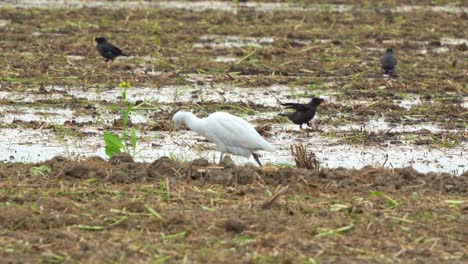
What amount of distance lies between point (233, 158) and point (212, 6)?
15.4 metres

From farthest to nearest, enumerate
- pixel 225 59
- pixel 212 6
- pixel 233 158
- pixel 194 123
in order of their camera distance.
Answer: pixel 212 6 → pixel 225 59 → pixel 233 158 → pixel 194 123

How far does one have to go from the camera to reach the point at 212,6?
2720cm

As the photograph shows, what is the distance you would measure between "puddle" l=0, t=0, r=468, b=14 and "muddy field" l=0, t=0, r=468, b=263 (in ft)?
4.68

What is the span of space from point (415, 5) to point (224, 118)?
59.9 feet

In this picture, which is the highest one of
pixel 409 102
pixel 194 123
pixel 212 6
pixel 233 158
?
pixel 212 6

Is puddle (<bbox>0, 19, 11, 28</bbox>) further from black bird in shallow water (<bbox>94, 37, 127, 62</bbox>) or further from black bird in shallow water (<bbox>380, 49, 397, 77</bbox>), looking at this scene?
black bird in shallow water (<bbox>380, 49, 397, 77</bbox>)

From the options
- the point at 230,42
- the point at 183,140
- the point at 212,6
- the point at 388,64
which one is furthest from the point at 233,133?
the point at 212,6

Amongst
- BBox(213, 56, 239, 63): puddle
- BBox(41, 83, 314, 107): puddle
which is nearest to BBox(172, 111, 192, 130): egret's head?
BBox(41, 83, 314, 107): puddle

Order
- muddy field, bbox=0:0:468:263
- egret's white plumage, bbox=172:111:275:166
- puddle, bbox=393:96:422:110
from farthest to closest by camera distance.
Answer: puddle, bbox=393:96:422:110 < egret's white plumage, bbox=172:111:275:166 < muddy field, bbox=0:0:468:263

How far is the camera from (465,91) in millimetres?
15688

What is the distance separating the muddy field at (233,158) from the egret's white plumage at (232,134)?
31 centimetres

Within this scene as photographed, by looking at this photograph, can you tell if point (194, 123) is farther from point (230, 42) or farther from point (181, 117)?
point (230, 42)

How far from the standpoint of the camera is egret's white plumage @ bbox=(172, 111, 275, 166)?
10.8 metres

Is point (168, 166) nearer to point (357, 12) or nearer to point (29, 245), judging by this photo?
point (29, 245)
